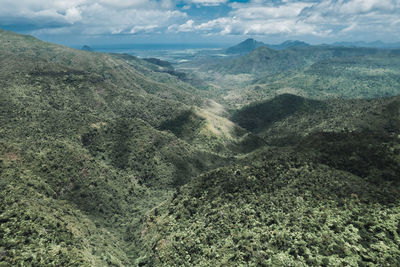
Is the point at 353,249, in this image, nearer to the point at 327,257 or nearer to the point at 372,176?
the point at 327,257

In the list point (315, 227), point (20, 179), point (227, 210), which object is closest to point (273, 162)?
point (227, 210)

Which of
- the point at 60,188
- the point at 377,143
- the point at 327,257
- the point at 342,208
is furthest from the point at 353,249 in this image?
the point at 60,188

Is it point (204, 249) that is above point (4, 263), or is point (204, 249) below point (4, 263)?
below

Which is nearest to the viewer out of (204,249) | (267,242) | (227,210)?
(267,242)

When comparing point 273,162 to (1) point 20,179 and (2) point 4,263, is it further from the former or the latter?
(1) point 20,179

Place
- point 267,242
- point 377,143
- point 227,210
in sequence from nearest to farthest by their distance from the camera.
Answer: point 267,242 → point 227,210 → point 377,143

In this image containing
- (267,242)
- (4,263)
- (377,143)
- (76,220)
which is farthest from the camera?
(377,143)

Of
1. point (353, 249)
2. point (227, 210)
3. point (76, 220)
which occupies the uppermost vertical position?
point (353, 249)

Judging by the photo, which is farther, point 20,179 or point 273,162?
point 273,162

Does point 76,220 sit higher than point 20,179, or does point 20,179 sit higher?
point 20,179
